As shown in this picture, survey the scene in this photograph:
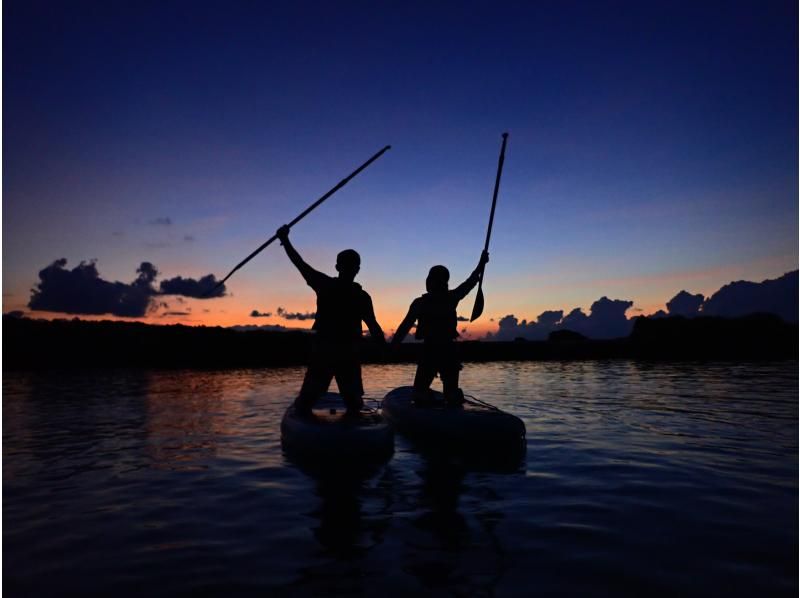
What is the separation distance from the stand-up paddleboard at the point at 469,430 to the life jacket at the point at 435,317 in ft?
4.67

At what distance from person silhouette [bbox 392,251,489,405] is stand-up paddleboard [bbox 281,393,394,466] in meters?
2.04

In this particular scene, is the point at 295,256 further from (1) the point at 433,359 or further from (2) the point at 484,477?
(2) the point at 484,477

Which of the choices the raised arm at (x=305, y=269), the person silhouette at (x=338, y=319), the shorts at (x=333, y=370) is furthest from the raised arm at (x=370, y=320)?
the raised arm at (x=305, y=269)

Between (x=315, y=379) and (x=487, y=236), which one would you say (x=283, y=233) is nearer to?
(x=315, y=379)

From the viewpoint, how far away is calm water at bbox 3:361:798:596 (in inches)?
173

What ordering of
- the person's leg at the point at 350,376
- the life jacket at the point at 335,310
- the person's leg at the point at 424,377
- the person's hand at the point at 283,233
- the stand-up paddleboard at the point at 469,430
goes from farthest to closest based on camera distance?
the person's leg at the point at 424,377, the stand-up paddleboard at the point at 469,430, the person's hand at the point at 283,233, the person's leg at the point at 350,376, the life jacket at the point at 335,310

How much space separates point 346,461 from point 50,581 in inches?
167

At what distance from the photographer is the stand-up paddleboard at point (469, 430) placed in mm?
9023

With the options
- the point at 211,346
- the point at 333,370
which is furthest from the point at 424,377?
the point at 211,346

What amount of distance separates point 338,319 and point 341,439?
193 centimetres

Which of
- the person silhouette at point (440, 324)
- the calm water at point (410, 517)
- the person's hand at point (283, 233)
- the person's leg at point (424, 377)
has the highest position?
the person's hand at point (283, 233)

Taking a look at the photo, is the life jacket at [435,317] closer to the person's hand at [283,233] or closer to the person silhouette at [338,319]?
the person silhouette at [338,319]

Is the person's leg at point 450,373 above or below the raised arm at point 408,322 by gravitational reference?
below

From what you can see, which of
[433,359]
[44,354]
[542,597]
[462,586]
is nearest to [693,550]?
[542,597]
